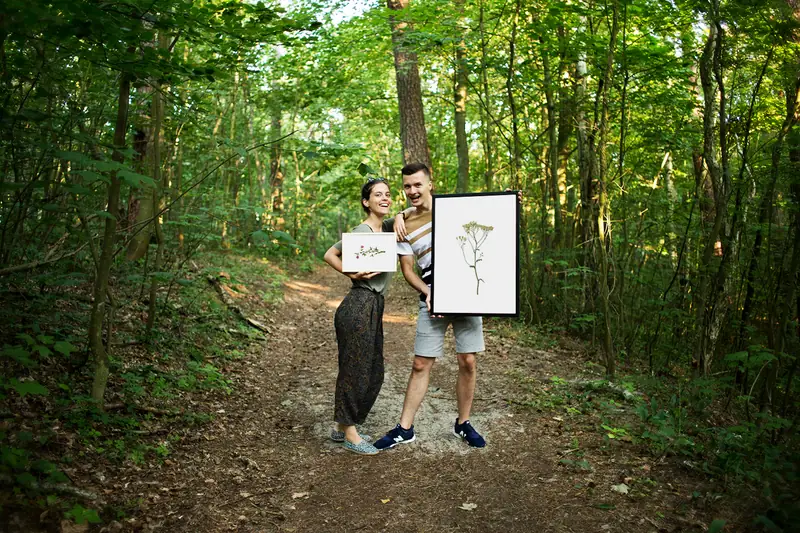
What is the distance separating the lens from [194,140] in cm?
817

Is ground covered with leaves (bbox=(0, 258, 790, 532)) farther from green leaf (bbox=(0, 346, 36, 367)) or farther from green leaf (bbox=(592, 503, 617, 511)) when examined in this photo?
green leaf (bbox=(0, 346, 36, 367))

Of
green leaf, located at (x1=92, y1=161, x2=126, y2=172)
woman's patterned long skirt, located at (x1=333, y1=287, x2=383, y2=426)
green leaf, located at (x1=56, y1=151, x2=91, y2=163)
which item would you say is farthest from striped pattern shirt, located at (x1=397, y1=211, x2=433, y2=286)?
green leaf, located at (x1=56, y1=151, x2=91, y2=163)

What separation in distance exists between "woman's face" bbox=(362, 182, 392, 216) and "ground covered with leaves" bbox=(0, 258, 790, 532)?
79.4 inches

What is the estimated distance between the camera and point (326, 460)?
435cm

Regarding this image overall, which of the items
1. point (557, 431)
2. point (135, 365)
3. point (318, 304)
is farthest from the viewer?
point (318, 304)

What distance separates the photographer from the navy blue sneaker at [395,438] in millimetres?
4465

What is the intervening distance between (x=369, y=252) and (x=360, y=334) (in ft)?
2.30

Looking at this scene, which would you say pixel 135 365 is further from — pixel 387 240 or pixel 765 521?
pixel 765 521

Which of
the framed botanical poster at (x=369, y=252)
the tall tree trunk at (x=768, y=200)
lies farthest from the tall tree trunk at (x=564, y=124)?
the framed botanical poster at (x=369, y=252)

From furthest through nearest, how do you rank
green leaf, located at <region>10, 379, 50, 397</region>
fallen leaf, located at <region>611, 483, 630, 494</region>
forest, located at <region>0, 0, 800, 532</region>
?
fallen leaf, located at <region>611, 483, 630, 494</region> < forest, located at <region>0, 0, 800, 532</region> < green leaf, located at <region>10, 379, 50, 397</region>

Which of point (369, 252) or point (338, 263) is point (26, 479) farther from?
point (369, 252)

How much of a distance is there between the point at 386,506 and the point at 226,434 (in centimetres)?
191

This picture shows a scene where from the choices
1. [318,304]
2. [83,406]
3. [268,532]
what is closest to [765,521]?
[268,532]

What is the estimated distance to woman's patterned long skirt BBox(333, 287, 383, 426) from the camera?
4441 millimetres
